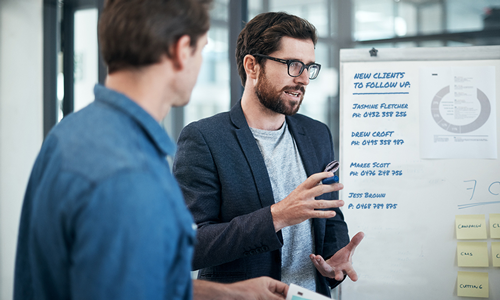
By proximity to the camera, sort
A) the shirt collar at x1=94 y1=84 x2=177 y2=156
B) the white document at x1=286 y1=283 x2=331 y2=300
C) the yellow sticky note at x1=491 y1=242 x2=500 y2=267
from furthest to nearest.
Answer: the yellow sticky note at x1=491 y1=242 x2=500 y2=267
the white document at x1=286 y1=283 x2=331 y2=300
the shirt collar at x1=94 y1=84 x2=177 y2=156

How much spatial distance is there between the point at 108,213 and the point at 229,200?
86 cm

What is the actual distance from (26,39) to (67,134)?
280cm

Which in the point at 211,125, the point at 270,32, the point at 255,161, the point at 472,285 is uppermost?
the point at 270,32

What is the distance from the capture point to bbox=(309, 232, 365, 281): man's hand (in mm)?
1370

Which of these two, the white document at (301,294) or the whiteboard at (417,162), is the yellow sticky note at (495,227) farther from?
the white document at (301,294)

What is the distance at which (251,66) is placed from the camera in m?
1.57

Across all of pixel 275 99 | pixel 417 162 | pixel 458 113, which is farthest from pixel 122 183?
pixel 458 113

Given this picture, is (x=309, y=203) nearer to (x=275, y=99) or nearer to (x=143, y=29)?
(x=275, y=99)

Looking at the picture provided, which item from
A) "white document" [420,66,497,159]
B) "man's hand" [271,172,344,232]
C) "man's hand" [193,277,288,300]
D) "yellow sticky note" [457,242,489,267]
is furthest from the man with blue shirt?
"yellow sticky note" [457,242,489,267]

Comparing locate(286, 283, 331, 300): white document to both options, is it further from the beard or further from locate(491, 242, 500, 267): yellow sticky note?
locate(491, 242, 500, 267): yellow sticky note

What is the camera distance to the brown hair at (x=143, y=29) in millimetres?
678

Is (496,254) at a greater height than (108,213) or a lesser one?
lesser

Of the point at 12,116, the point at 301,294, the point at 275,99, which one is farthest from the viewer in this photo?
the point at 12,116

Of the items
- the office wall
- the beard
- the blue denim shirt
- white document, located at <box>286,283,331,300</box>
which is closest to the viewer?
the blue denim shirt
